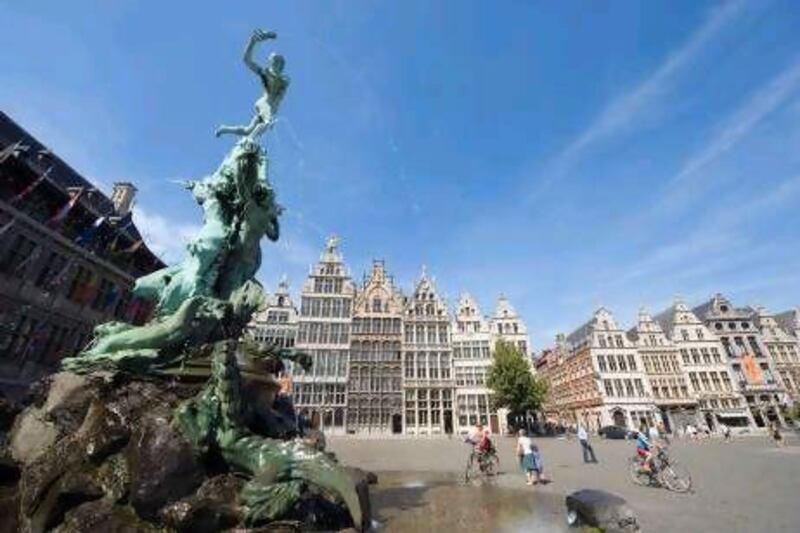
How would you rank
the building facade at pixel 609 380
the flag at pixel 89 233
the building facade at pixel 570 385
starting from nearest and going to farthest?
1. the flag at pixel 89 233
2. the building facade at pixel 609 380
3. the building facade at pixel 570 385

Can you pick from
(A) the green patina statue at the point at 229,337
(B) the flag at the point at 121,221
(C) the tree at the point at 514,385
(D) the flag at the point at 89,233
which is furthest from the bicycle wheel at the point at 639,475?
(B) the flag at the point at 121,221

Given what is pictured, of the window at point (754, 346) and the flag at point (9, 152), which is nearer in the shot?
the flag at point (9, 152)

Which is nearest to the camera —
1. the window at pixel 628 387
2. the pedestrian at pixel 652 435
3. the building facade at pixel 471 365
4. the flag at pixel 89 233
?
the pedestrian at pixel 652 435

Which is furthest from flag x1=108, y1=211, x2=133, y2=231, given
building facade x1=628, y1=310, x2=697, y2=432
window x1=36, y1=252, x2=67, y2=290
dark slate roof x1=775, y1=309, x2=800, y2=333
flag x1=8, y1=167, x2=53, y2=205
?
dark slate roof x1=775, y1=309, x2=800, y2=333

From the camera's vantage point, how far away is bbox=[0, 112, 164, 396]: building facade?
2353 cm

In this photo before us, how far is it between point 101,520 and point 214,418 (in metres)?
1.65

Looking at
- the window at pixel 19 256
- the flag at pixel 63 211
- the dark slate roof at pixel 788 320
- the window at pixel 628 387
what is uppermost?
the dark slate roof at pixel 788 320

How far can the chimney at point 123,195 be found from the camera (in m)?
37.9

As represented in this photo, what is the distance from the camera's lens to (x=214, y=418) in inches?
237

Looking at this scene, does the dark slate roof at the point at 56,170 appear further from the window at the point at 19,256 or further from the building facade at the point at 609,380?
the building facade at the point at 609,380

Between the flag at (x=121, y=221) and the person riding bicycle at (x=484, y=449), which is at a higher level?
the flag at (x=121, y=221)

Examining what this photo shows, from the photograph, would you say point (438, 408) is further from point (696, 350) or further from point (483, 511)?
point (483, 511)

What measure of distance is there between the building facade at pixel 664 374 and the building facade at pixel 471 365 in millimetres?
22031

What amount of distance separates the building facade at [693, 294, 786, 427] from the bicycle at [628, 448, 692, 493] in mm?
57354
